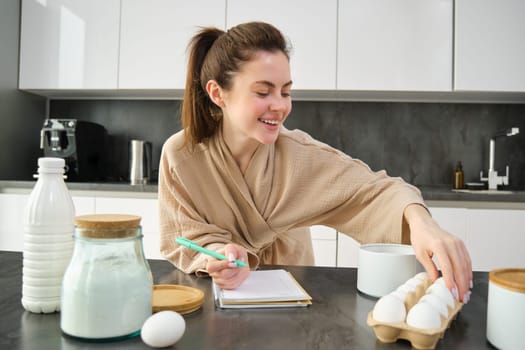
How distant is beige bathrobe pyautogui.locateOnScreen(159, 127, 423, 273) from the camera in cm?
119

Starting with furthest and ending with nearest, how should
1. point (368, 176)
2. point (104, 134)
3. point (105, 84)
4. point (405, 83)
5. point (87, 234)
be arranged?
point (104, 134), point (105, 84), point (405, 83), point (368, 176), point (87, 234)

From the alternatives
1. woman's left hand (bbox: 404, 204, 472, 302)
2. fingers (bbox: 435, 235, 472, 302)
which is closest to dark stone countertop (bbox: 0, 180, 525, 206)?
woman's left hand (bbox: 404, 204, 472, 302)

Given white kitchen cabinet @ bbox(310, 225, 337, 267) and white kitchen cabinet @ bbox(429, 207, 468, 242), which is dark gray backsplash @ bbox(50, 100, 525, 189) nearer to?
white kitchen cabinet @ bbox(429, 207, 468, 242)

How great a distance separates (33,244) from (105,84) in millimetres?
2386

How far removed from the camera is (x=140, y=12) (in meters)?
2.84

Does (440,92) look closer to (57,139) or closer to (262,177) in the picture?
(262,177)

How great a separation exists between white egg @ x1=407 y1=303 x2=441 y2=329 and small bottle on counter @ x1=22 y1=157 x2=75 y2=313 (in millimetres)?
513

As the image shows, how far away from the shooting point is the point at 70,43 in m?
2.89

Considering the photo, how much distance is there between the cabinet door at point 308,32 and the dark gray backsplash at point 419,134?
1.29 feet

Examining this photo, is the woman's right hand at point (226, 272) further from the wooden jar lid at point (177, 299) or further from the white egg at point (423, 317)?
the white egg at point (423, 317)

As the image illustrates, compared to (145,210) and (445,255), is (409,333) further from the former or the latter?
(145,210)

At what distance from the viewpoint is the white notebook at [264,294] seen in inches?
30.0

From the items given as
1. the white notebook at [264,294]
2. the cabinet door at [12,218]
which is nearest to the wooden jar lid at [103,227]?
the white notebook at [264,294]

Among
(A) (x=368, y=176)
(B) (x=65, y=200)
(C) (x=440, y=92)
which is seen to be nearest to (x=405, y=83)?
(C) (x=440, y=92)
